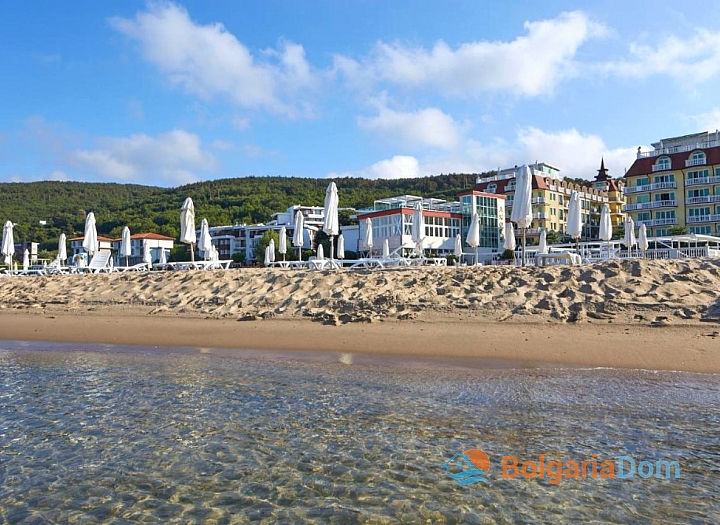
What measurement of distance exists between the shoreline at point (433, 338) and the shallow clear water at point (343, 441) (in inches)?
32.0

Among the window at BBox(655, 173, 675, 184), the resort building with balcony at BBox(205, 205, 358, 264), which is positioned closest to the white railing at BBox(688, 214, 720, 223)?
the window at BBox(655, 173, 675, 184)

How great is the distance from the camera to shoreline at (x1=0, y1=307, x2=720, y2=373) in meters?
9.37

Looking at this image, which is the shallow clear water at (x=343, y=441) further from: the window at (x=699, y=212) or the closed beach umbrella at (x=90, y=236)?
the window at (x=699, y=212)

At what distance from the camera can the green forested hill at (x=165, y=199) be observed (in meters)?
96.2

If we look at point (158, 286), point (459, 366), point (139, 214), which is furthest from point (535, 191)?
point (139, 214)

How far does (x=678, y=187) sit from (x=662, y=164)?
9.87 ft

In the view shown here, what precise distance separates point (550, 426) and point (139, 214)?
110787 mm

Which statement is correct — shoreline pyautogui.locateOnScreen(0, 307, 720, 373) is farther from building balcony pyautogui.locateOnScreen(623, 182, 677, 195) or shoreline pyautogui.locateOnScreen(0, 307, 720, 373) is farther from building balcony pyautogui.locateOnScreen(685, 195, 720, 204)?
building balcony pyautogui.locateOnScreen(623, 182, 677, 195)

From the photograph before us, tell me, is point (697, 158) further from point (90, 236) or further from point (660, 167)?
point (90, 236)

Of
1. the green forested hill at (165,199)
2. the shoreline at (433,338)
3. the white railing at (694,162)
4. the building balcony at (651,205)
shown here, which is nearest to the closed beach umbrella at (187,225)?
the shoreline at (433,338)

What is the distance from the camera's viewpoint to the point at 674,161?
5375 cm

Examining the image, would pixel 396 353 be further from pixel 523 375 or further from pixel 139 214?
pixel 139 214

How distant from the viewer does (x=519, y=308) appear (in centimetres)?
1227

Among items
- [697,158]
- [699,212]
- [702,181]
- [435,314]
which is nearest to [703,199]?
[699,212]
